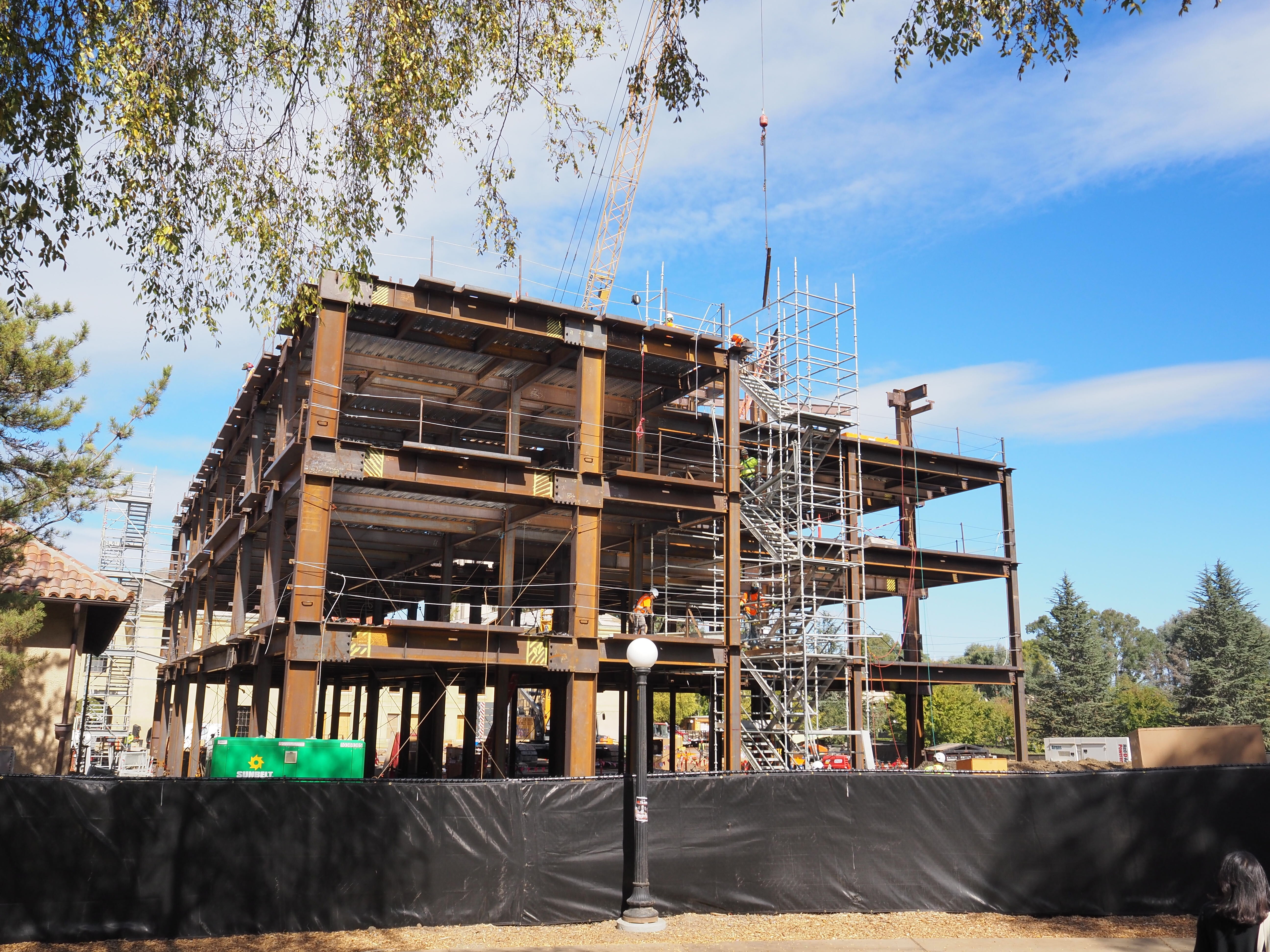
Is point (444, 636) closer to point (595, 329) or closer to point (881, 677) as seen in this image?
point (595, 329)

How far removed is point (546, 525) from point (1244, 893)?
90.6ft

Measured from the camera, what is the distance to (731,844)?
14.0 meters

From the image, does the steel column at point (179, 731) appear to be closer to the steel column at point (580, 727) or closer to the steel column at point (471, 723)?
the steel column at point (471, 723)

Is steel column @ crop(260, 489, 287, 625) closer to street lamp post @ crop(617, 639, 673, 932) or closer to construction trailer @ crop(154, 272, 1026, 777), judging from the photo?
construction trailer @ crop(154, 272, 1026, 777)

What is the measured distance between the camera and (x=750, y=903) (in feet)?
45.3

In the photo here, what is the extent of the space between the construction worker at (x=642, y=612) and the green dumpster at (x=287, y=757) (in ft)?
30.7

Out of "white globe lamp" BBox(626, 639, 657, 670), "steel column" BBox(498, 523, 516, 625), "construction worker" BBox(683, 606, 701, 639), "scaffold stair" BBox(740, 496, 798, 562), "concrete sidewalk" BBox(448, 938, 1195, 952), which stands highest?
"scaffold stair" BBox(740, 496, 798, 562)

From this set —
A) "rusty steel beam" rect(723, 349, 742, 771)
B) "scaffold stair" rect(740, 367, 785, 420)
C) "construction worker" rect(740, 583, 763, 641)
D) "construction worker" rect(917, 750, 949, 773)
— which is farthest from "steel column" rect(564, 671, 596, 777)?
"construction worker" rect(917, 750, 949, 773)

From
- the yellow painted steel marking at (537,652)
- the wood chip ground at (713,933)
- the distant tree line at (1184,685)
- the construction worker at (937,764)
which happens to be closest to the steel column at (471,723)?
the yellow painted steel marking at (537,652)

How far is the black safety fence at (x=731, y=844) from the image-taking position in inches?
487

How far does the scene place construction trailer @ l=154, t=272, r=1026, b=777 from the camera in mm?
25859

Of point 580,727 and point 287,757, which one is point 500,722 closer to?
point 580,727

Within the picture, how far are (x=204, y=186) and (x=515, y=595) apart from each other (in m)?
34.3

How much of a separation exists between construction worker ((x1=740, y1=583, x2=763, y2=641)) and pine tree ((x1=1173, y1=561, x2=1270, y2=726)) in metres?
42.8
